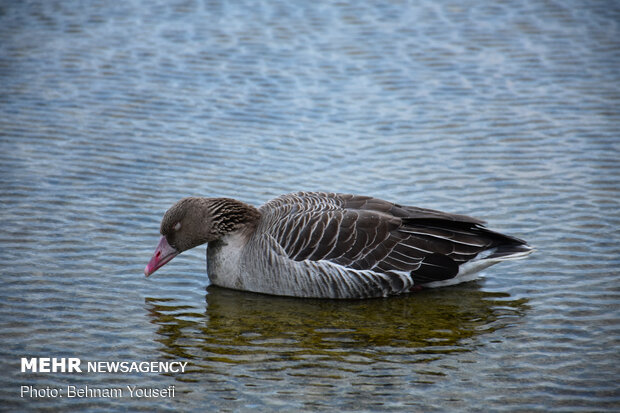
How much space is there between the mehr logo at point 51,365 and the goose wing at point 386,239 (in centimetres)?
265

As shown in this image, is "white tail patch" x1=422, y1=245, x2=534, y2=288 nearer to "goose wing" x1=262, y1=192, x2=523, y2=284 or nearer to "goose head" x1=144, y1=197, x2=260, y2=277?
"goose wing" x1=262, y1=192, x2=523, y2=284

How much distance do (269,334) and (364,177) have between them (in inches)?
174

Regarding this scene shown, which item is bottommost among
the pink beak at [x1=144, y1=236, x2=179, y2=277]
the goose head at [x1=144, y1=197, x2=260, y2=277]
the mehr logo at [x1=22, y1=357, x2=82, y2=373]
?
the mehr logo at [x1=22, y1=357, x2=82, y2=373]

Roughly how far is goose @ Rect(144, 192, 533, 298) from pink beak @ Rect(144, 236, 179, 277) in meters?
0.01

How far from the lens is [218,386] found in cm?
781

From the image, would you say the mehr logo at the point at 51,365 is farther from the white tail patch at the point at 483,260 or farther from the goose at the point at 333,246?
the white tail patch at the point at 483,260

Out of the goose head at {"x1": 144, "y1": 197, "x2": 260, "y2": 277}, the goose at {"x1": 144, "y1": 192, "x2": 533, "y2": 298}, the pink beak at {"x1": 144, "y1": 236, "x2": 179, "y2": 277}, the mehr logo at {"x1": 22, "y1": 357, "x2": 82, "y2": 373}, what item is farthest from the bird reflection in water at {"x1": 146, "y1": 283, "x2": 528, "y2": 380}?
the mehr logo at {"x1": 22, "y1": 357, "x2": 82, "y2": 373}

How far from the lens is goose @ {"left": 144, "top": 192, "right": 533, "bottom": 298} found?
31.4 feet

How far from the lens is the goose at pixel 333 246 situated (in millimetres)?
9578

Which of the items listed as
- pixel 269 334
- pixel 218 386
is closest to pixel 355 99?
pixel 269 334

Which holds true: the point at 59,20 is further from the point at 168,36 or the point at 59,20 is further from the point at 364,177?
the point at 364,177

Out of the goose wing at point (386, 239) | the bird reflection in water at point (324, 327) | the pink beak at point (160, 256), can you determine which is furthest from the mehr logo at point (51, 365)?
the goose wing at point (386, 239)

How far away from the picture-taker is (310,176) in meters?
12.7

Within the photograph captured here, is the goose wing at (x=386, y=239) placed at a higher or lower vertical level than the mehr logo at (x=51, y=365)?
higher
